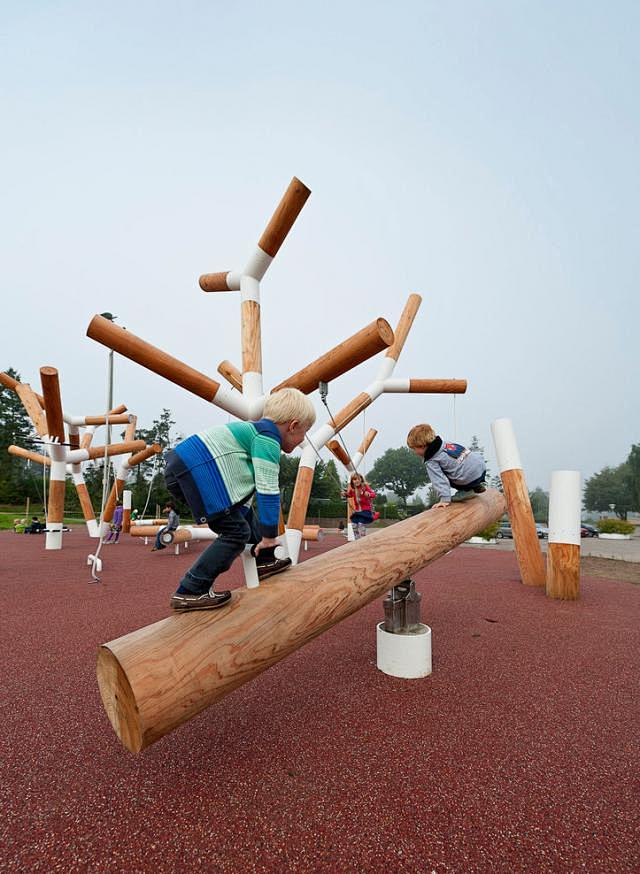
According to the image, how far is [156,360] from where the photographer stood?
11.9 feet

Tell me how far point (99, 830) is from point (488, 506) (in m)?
3.39

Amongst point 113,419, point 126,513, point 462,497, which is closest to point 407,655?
point 462,497

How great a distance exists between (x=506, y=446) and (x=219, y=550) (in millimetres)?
5403

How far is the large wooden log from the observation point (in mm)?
1660

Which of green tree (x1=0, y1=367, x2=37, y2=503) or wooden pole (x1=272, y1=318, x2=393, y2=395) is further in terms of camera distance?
green tree (x1=0, y1=367, x2=37, y2=503)

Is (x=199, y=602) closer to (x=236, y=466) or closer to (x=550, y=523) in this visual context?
(x=236, y=466)

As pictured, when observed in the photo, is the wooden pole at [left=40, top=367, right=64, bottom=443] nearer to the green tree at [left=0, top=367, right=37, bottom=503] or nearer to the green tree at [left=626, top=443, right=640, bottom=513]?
the green tree at [left=0, top=367, right=37, bottom=503]

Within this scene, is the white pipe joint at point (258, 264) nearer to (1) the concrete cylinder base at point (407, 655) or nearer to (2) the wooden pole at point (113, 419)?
(1) the concrete cylinder base at point (407, 655)

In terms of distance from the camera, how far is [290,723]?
2486 millimetres

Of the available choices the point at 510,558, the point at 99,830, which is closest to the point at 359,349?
the point at 99,830

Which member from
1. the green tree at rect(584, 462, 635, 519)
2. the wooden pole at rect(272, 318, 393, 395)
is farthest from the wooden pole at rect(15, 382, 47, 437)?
the green tree at rect(584, 462, 635, 519)

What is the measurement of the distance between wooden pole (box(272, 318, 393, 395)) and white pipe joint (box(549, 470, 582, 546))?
11.1 feet

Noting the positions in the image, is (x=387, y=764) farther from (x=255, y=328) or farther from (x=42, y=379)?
(x=42, y=379)

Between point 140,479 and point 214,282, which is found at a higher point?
point 214,282
